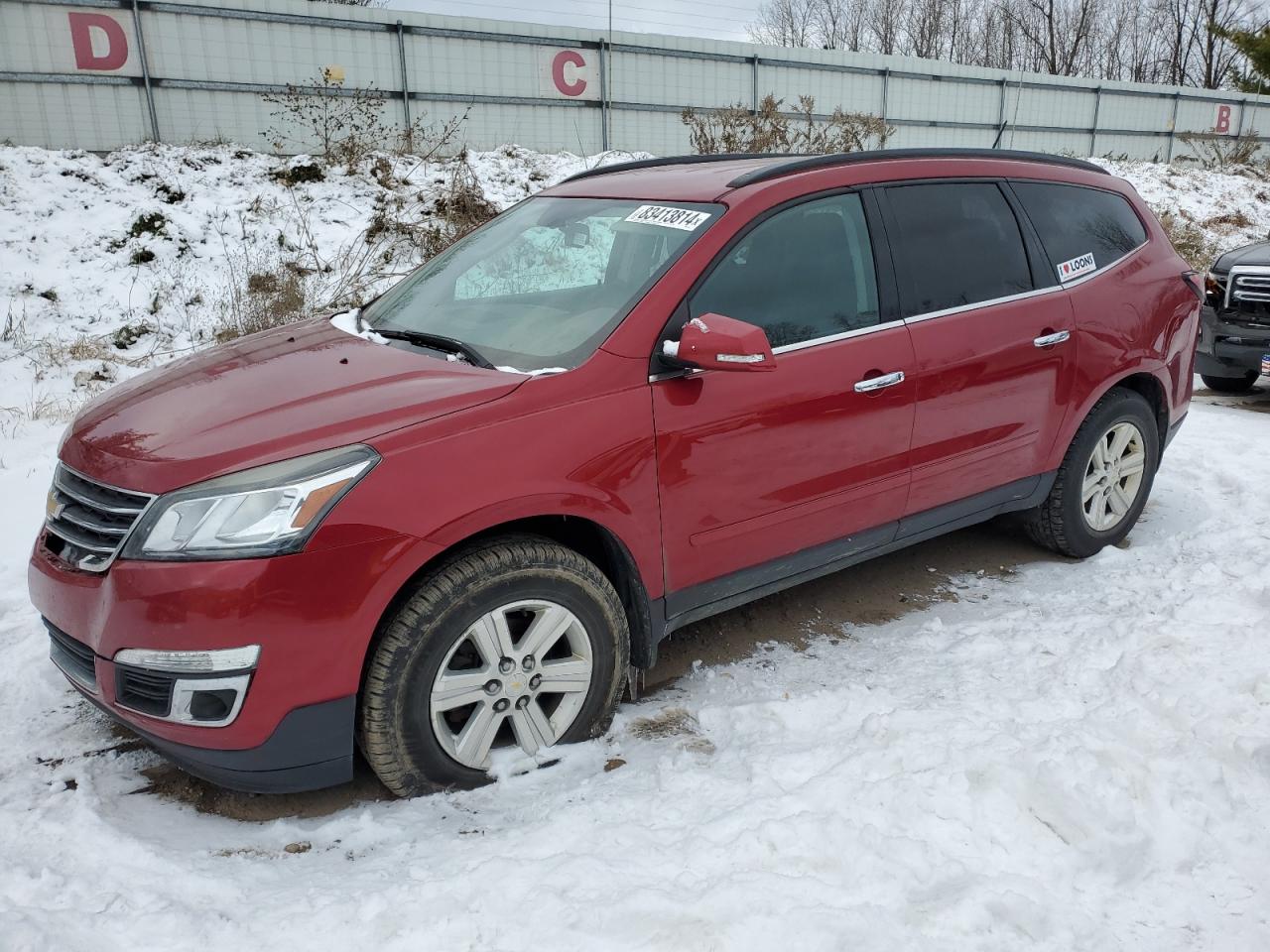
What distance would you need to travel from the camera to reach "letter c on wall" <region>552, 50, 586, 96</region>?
1410 centimetres

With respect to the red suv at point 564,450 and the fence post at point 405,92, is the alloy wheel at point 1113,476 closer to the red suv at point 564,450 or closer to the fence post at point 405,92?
the red suv at point 564,450

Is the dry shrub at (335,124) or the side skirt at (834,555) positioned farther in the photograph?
the dry shrub at (335,124)

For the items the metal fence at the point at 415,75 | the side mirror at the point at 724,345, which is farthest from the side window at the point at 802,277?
the metal fence at the point at 415,75

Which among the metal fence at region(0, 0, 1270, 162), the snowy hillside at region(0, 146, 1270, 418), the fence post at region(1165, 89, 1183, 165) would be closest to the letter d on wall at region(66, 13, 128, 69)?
the metal fence at region(0, 0, 1270, 162)

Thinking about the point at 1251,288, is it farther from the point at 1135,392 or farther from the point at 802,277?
the point at 802,277

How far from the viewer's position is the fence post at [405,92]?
12.7 metres

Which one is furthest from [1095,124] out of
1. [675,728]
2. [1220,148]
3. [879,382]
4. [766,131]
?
[675,728]

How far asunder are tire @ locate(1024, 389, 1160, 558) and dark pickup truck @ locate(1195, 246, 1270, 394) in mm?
3554

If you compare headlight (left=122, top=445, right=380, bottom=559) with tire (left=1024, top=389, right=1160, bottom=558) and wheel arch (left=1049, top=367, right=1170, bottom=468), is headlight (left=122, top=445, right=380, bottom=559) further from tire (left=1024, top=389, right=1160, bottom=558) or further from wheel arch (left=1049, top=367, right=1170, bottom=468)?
tire (left=1024, top=389, right=1160, bottom=558)

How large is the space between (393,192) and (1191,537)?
9663mm

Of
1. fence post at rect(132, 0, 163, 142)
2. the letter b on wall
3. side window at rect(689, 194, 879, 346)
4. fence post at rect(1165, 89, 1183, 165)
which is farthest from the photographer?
the letter b on wall

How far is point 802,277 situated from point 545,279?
2.95ft

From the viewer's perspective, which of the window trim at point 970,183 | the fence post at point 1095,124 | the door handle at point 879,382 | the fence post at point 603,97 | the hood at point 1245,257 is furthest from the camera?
the fence post at point 1095,124

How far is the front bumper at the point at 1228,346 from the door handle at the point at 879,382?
5196 millimetres
